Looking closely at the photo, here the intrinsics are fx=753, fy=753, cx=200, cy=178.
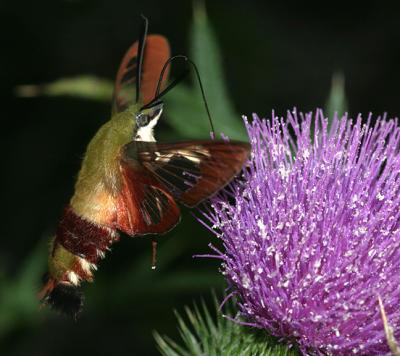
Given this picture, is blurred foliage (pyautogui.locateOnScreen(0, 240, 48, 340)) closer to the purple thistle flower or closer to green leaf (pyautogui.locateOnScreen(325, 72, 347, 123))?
the purple thistle flower

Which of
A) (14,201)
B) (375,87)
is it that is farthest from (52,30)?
(375,87)

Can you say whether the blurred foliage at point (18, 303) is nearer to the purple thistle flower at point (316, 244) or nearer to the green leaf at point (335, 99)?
the purple thistle flower at point (316, 244)

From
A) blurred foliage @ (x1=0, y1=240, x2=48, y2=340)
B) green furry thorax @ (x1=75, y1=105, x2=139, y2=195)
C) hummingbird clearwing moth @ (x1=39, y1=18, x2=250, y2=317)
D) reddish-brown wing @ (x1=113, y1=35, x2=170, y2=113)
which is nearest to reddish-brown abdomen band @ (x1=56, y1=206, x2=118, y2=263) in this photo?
hummingbird clearwing moth @ (x1=39, y1=18, x2=250, y2=317)

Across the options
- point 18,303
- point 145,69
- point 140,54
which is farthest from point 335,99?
point 18,303

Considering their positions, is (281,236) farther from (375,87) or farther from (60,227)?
(375,87)

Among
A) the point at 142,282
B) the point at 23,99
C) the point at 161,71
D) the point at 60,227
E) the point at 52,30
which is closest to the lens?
the point at 60,227

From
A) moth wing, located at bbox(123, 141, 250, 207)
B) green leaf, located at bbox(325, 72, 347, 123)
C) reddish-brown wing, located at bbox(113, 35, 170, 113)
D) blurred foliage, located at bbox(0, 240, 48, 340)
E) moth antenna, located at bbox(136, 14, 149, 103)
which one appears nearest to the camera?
moth wing, located at bbox(123, 141, 250, 207)
